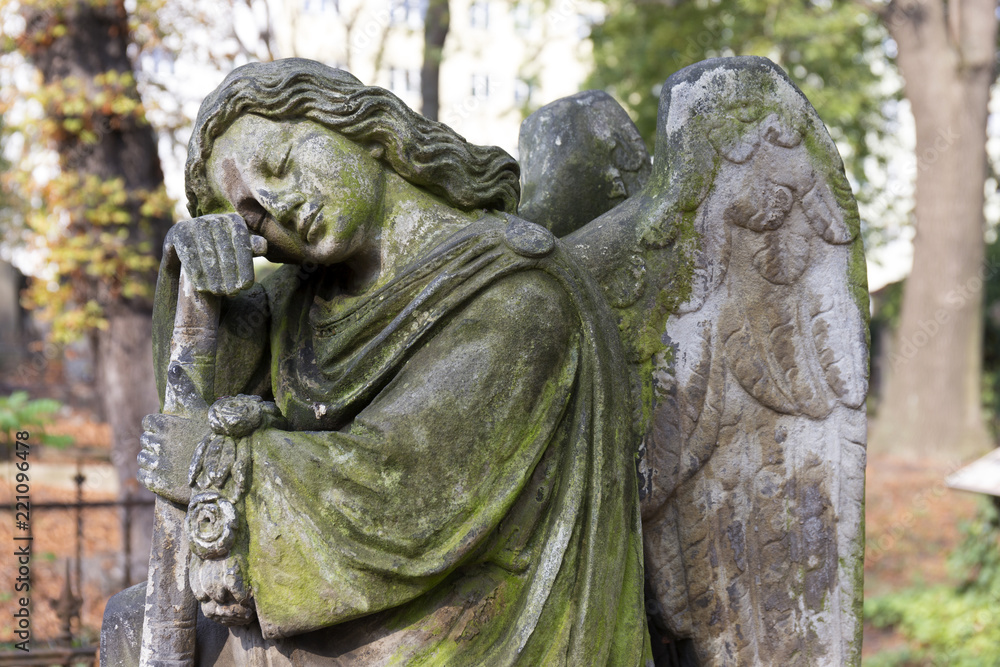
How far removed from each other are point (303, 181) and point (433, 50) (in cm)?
838

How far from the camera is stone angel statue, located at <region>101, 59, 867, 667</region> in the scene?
1749 mm

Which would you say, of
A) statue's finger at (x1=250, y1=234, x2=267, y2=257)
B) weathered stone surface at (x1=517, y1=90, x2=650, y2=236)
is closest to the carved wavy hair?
statue's finger at (x1=250, y1=234, x2=267, y2=257)

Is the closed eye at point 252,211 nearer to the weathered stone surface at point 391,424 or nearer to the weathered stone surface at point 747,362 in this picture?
the weathered stone surface at point 391,424

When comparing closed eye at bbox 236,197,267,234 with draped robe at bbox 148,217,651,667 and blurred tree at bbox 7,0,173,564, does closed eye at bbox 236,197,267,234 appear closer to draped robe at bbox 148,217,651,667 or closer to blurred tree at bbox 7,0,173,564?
draped robe at bbox 148,217,651,667

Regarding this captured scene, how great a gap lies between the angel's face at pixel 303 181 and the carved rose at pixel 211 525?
0.57 meters

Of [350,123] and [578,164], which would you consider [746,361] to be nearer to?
[578,164]

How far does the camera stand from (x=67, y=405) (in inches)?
620

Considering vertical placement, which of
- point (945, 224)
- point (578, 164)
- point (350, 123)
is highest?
point (350, 123)

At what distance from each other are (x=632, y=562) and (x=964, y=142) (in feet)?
37.2

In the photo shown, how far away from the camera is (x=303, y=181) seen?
6.19 ft

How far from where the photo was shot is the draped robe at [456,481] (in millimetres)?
1719

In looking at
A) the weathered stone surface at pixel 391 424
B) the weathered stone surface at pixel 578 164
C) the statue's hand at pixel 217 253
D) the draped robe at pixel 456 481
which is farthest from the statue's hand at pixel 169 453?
the weathered stone surface at pixel 578 164

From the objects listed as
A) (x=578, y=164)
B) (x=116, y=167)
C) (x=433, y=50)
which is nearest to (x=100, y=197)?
(x=116, y=167)

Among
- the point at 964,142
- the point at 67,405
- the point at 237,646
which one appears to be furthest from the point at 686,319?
the point at 67,405
